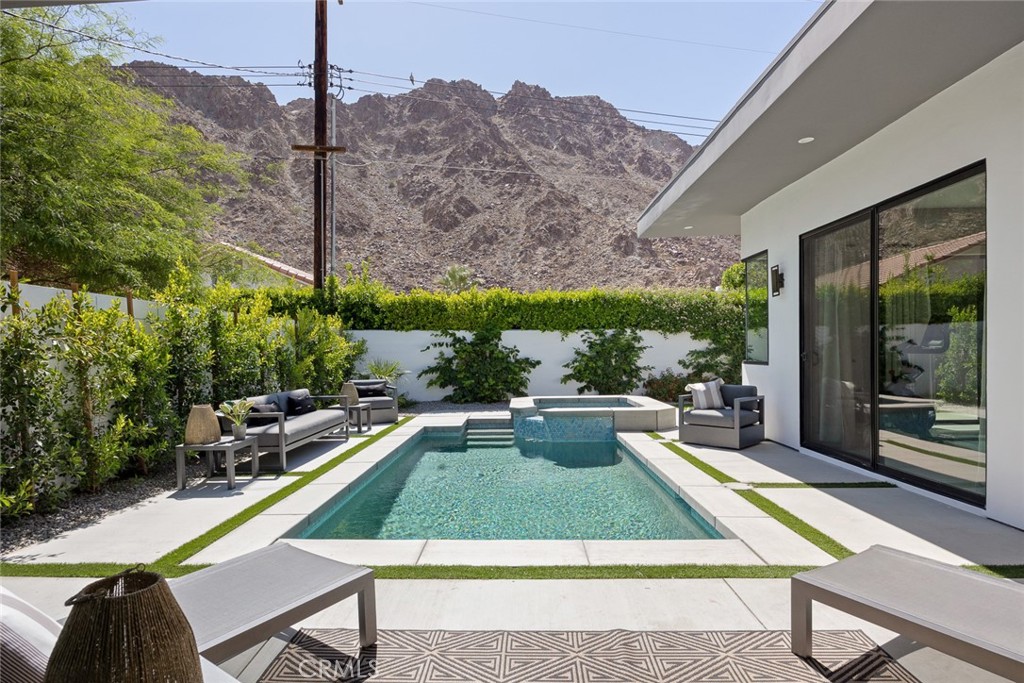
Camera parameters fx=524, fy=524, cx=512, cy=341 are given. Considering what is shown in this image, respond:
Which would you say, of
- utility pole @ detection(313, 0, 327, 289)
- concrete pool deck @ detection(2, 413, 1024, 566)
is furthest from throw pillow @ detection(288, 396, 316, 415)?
utility pole @ detection(313, 0, 327, 289)

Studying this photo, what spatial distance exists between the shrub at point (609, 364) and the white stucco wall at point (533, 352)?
8.8 inches

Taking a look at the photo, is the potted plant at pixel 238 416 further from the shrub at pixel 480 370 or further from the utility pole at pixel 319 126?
the utility pole at pixel 319 126

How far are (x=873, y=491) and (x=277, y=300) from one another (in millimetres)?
11195

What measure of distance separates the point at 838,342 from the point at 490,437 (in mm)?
5055

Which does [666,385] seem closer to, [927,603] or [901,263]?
[901,263]

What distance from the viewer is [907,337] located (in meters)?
4.81

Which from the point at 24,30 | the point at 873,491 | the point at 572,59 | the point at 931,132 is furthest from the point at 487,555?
the point at 572,59

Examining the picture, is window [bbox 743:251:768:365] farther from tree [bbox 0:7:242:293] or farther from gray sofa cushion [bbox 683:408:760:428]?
tree [bbox 0:7:242:293]

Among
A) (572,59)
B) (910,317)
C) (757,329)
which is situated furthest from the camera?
(572,59)

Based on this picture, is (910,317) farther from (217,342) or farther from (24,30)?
(24,30)

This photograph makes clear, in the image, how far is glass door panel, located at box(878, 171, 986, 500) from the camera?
4133 millimetres

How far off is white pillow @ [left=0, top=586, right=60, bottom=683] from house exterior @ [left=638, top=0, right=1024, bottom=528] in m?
4.55

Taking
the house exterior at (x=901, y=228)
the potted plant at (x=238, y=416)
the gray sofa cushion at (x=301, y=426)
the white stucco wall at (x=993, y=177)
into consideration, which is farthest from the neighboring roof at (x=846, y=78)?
the potted plant at (x=238, y=416)

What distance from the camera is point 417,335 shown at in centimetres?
1195
